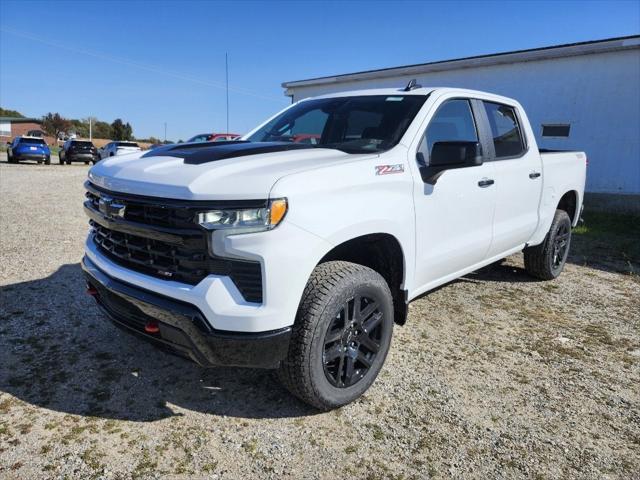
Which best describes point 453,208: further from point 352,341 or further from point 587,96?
point 587,96

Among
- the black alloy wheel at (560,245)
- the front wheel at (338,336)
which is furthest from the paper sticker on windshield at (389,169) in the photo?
the black alloy wheel at (560,245)

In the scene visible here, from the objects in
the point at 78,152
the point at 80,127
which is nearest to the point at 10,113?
the point at 80,127

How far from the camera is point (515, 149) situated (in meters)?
4.29

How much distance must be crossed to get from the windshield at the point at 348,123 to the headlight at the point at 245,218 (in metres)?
0.96

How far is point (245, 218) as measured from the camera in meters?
2.16

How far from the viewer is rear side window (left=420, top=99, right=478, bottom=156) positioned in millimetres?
3236

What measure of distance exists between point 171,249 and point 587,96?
1188 centimetres

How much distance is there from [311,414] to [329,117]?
2.24m

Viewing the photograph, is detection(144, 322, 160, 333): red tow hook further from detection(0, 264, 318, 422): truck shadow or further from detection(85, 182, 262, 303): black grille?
detection(0, 264, 318, 422): truck shadow

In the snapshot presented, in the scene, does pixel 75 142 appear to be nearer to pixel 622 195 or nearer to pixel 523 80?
pixel 523 80

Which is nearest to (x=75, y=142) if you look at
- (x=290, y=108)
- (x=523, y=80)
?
(x=523, y=80)

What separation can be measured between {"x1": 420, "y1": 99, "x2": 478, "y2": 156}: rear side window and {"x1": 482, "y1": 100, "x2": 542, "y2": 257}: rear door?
30 cm

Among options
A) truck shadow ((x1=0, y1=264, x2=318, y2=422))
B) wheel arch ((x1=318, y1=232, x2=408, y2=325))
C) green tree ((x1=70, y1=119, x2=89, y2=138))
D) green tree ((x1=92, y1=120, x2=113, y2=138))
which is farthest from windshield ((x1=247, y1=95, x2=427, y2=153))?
green tree ((x1=92, y1=120, x2=113, y2=138))

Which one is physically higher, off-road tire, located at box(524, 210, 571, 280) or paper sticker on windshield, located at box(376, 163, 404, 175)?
paper sticker on windshield, located at box(376, 163, 404, 175)
